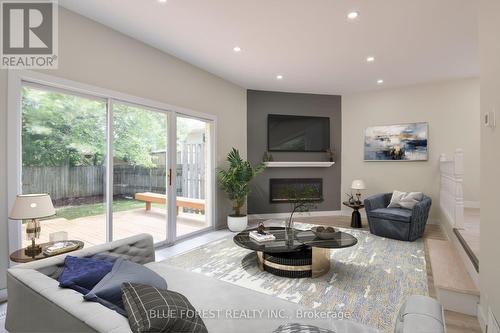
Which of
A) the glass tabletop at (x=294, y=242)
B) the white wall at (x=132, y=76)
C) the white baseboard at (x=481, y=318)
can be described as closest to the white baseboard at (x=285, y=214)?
the white wall at (x=132, y=76)

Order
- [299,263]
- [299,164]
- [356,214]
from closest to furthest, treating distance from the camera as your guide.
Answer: [299,263], [356,214], [299,164]

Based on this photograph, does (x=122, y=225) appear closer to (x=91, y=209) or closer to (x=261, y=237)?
(x=91, y=209)

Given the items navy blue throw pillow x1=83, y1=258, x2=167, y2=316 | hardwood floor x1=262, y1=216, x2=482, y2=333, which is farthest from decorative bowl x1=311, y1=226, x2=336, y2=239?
navy blue throw pillow x1=83, y1=258, x2=167, y2=316

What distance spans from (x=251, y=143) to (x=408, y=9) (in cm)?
387

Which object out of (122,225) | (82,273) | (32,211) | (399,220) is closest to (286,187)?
(399,220)

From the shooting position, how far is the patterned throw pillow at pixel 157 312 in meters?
1.07

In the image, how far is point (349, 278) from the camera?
2979mm

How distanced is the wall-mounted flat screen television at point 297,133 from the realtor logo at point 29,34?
428cm

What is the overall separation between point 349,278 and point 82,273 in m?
2.69

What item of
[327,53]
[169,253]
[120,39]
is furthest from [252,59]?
[169,253]

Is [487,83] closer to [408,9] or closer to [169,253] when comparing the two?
[408,9]

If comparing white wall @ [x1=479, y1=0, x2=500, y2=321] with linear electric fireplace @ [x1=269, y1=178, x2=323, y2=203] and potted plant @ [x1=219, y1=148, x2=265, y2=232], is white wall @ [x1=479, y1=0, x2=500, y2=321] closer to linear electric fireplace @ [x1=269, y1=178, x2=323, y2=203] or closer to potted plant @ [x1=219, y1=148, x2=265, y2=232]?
potted plant @ [x1=219, y1=148, x2=265, y2=232]

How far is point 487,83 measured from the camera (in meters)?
2.09

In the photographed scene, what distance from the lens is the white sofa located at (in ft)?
3.76
